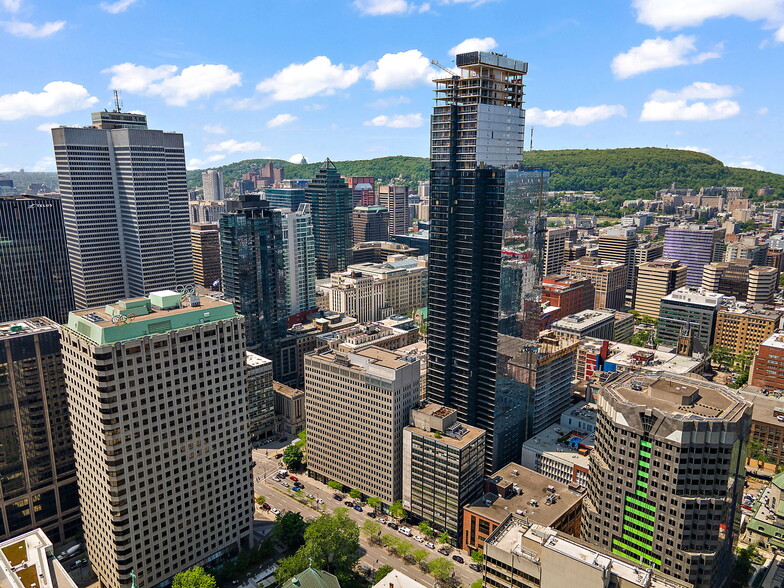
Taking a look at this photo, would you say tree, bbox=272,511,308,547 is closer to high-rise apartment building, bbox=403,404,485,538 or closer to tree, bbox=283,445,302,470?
high-rise apartment building, bbox=403,404,485,538

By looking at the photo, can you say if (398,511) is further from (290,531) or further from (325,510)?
(290,531)

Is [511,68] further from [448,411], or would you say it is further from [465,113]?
[448,411]

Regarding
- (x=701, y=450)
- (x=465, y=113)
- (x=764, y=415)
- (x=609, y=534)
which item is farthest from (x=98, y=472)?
(x=764, y=415)

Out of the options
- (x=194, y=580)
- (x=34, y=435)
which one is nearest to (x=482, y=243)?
(x=194, y=580)

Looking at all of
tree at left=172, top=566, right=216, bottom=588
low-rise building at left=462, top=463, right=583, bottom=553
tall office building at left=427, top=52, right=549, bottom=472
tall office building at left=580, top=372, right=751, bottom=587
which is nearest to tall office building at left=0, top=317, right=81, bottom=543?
tree at left=172, top=566, right=216, bottom=588

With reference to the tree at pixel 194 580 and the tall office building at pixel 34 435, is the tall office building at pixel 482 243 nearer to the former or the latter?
the tree at pixel 194 580
